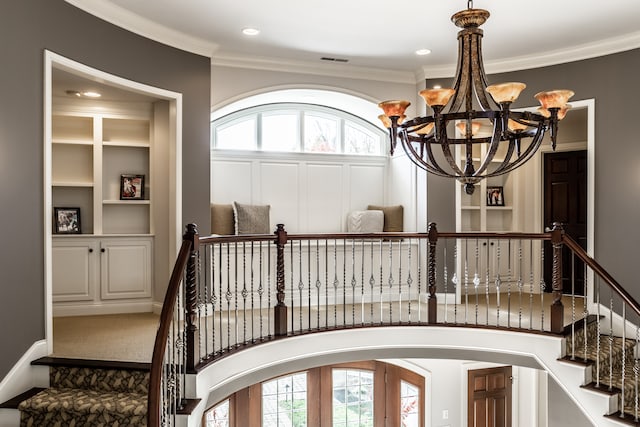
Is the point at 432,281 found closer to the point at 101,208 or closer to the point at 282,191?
the point at 282,191

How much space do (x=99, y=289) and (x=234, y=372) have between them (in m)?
2.43

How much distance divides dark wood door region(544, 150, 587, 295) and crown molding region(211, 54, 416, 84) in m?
2.56

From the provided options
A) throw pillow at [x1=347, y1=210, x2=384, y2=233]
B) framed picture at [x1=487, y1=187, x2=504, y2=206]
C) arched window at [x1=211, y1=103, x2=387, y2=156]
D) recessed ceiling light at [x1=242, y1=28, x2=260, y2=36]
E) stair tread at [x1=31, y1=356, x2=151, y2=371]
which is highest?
recessed ceiling light at [x1=242, y1=28, x2=260, y2=36]

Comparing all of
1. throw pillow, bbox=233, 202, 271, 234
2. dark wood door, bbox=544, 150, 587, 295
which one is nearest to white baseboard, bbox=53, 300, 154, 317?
throw pillow, bbox=233, 202, 271, 234

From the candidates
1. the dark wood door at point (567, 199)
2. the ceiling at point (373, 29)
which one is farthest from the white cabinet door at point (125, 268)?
the dark wood door at point (567, 199)

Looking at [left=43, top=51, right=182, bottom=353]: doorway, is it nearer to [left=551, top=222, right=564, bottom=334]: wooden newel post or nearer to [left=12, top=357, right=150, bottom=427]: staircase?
[left=12, top=357, right=150, bottom=427]: staircase

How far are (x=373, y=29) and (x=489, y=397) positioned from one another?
17.6 feet

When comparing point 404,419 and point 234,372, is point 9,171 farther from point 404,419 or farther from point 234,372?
point 404,419

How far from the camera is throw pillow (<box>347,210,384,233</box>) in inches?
264

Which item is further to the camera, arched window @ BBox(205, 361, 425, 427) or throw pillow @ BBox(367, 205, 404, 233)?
arched window @ BBox(205, 361, 425, 427)

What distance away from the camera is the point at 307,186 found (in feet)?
22.2

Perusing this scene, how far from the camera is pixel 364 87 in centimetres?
623

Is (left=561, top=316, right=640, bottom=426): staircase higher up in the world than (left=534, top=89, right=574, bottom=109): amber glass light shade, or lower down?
lower down

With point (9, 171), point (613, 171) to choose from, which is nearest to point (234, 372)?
point (9, 171)
